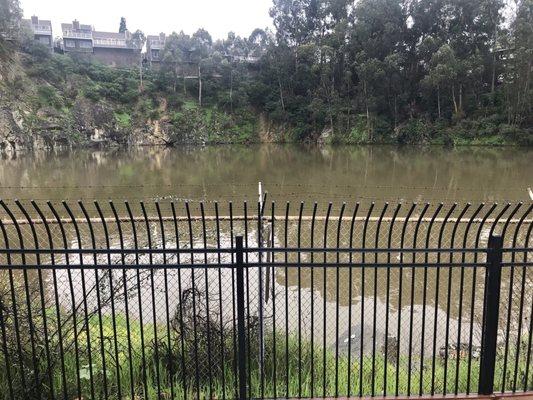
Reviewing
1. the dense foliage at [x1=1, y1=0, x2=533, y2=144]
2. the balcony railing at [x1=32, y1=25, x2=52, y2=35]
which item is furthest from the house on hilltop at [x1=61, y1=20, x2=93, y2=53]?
the dense foliage at [x1=1, y1=0, x2=533, y2=144]

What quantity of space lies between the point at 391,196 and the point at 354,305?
10221 millimetres

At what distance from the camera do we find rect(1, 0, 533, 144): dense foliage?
1582 inches

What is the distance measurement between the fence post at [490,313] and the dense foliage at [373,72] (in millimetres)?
38780

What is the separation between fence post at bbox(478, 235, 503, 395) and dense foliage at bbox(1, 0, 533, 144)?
3878 cm

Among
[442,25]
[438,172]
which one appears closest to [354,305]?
[438,172]

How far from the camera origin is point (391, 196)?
17.0 meters


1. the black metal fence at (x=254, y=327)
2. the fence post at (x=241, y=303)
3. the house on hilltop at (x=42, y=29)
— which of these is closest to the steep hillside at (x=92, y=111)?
the house on hilltop at (x=42, y=29)

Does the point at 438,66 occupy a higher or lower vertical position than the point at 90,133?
higher

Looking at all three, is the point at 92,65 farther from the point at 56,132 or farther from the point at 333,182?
the point at 333,182

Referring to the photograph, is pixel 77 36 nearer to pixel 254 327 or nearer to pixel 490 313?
pixel 254 327

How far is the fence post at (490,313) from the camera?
10.4 ft

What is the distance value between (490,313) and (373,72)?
45.2m

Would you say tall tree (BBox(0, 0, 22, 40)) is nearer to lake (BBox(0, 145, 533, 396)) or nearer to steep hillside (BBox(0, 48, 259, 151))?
steep hillside (BBox(0, 48, 259, 151))

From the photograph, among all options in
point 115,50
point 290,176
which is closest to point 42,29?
point 115,50
